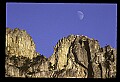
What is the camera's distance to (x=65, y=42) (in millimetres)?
21703

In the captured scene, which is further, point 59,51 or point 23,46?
point 59,51

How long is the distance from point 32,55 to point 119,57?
15.6 metres
